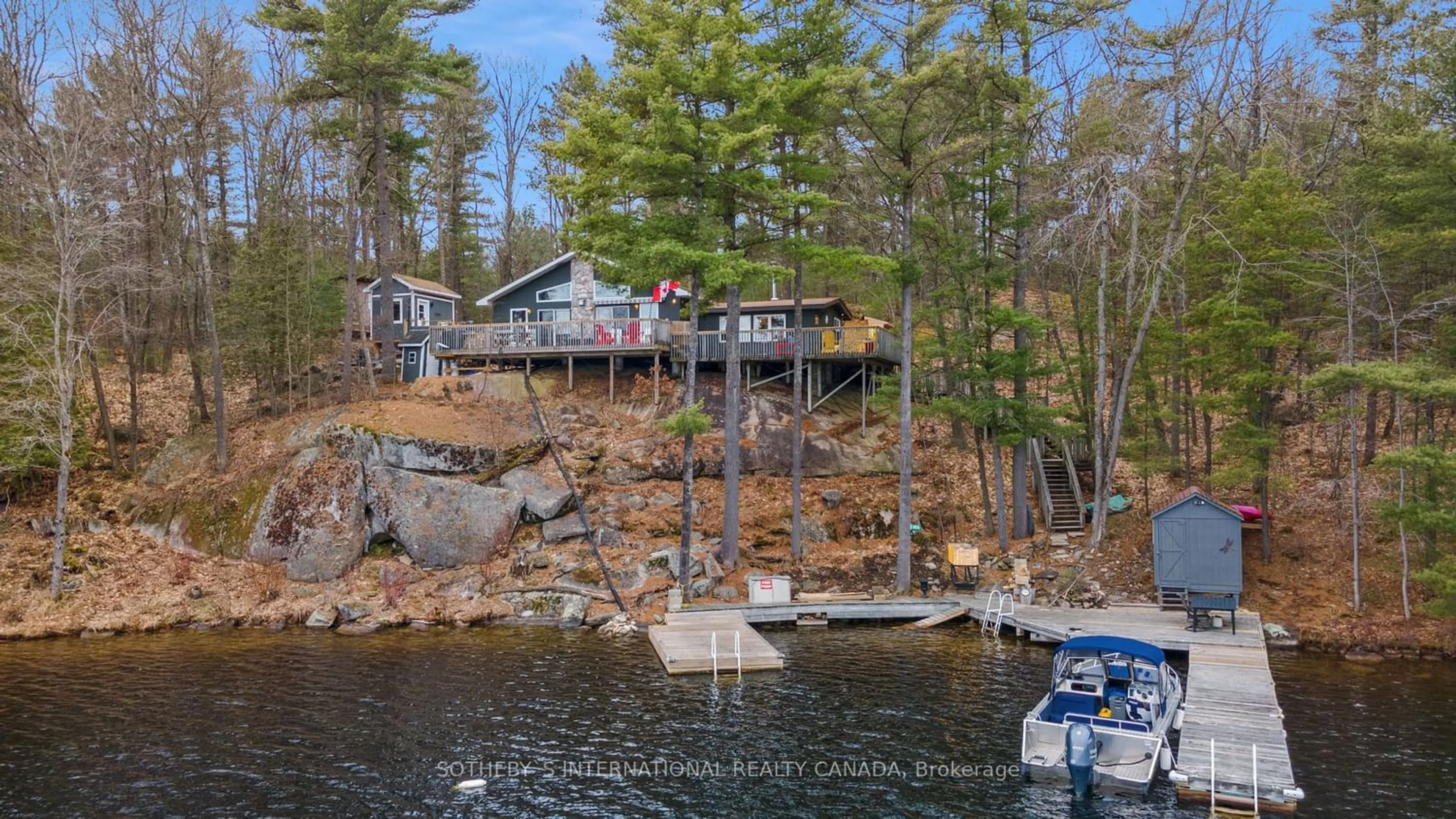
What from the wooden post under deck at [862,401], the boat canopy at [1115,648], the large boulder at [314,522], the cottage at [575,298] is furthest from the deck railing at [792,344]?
the boat canopy at [1115,648]

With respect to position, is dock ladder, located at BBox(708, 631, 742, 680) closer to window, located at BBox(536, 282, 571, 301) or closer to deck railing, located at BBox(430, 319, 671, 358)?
deck railing, located at BBox(430, 319, 671, 358)

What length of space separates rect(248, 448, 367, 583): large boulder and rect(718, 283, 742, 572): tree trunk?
10.8 meters

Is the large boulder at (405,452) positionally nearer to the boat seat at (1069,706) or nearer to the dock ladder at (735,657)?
the dock ladder at (735,657)

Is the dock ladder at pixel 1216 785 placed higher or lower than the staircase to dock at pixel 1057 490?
lower

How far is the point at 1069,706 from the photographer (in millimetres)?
13148

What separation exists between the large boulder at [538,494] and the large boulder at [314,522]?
175 inches

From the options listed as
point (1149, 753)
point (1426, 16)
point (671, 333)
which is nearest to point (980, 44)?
point (1426, 16)

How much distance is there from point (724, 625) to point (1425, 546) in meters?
17.0

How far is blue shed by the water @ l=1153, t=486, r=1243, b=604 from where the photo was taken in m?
19.5

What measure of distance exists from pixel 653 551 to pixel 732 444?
393 cm

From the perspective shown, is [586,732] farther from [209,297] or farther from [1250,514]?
[209,297]

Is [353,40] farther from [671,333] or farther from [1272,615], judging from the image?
[1272,615]

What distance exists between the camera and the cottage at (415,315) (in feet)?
115

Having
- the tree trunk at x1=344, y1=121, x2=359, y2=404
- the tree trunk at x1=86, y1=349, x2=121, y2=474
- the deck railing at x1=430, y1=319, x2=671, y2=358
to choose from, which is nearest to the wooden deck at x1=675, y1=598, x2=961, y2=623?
the deck railing at x1=430, y1=319, x2=671, y2=358
